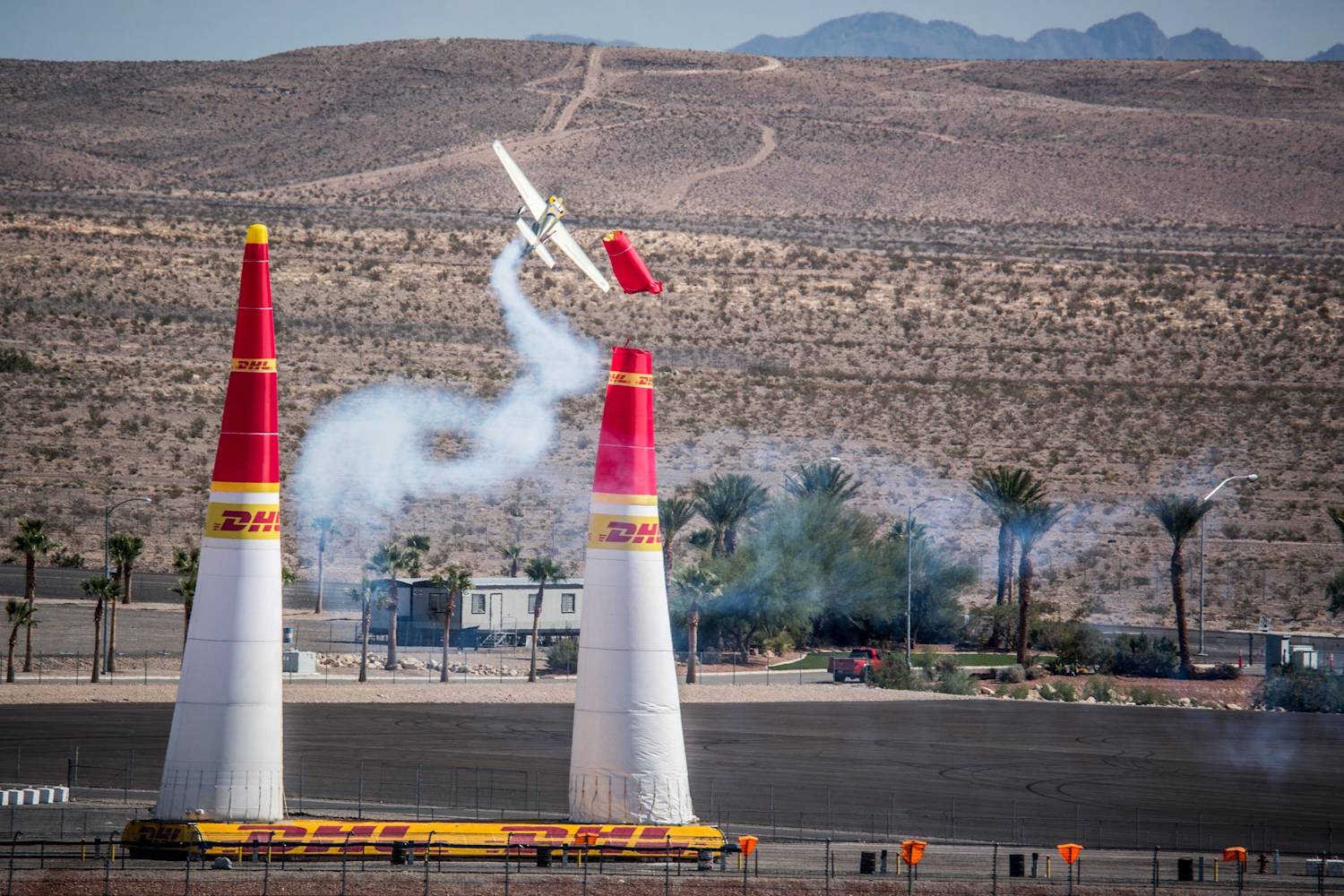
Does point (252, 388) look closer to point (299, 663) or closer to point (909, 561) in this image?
point (299, 663)

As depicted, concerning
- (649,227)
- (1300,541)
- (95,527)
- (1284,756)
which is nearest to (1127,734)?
(1284,756)

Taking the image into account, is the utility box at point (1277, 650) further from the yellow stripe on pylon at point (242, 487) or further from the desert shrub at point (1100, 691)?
the yellow stripe on pylon at point (242, 487)

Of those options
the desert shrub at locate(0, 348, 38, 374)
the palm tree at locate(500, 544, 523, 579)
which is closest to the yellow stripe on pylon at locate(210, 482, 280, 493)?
the palm tree at locate(500, 544, 523, 579)

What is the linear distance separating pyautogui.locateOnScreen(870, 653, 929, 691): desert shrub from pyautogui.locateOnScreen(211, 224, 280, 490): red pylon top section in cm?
5886

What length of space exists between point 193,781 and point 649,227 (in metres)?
150

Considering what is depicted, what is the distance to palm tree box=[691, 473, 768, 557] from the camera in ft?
332

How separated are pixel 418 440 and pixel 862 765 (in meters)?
73.5

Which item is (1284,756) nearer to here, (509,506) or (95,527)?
(509,506)

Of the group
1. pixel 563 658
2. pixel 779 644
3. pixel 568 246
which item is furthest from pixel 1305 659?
pixel 568 246

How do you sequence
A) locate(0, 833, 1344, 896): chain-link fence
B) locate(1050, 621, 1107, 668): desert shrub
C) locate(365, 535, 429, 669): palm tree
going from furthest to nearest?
1. locate(1050, 621, 1107, 668): desert shrub
2. locate(365, 535, 429, 669): palm tree
3. locate(0, 833, 1344, 896): chain-link fence

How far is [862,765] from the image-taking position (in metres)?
56.8

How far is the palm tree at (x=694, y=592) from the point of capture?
83875 millimetres

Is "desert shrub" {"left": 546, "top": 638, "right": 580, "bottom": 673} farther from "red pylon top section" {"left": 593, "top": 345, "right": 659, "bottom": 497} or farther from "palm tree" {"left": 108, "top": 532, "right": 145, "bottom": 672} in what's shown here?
"red pylon top section" {"left": 593, "top": 345, "right": 659, "bottom": 497}

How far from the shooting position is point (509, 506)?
121 metres
